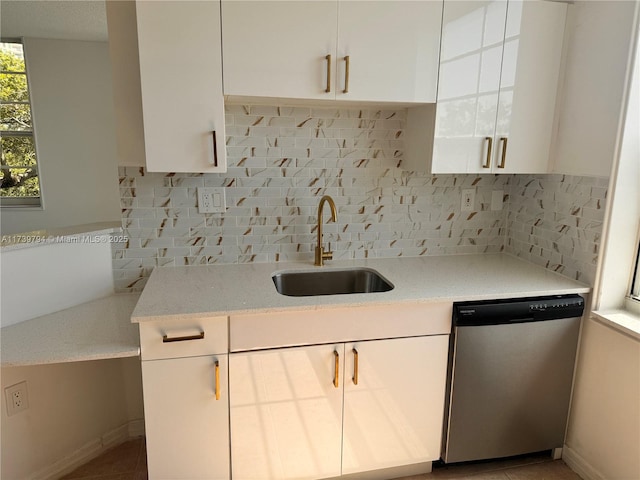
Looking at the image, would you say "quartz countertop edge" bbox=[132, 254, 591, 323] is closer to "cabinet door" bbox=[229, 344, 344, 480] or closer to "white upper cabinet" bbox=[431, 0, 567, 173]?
"cabinet door" bbox=[229, 344, 344, 480]

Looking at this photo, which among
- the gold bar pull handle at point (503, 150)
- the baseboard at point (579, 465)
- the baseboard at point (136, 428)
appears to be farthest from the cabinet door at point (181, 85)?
the baseboard at point (579, 465)

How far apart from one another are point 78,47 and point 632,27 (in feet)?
8.83

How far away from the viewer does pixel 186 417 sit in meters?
1.51

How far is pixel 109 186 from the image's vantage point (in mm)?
2016

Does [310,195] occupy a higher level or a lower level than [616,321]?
higher

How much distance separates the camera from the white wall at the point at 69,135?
221 cm

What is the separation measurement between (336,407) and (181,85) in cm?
142

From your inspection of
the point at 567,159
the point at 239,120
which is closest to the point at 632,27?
the point at 567,159

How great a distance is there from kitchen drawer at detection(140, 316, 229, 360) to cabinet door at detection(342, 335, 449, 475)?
1.67 feet

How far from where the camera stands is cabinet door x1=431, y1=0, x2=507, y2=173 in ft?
5.55

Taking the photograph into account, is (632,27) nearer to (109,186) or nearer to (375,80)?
(375,80)

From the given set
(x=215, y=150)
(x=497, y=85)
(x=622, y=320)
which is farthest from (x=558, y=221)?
(x=215, y=150)

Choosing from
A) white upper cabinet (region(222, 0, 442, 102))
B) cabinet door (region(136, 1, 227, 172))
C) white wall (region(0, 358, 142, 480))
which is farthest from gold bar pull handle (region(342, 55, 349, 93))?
white wall (region(0, 358, 142, 480))

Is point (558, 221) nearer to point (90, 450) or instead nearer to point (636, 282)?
point (636, 282)
